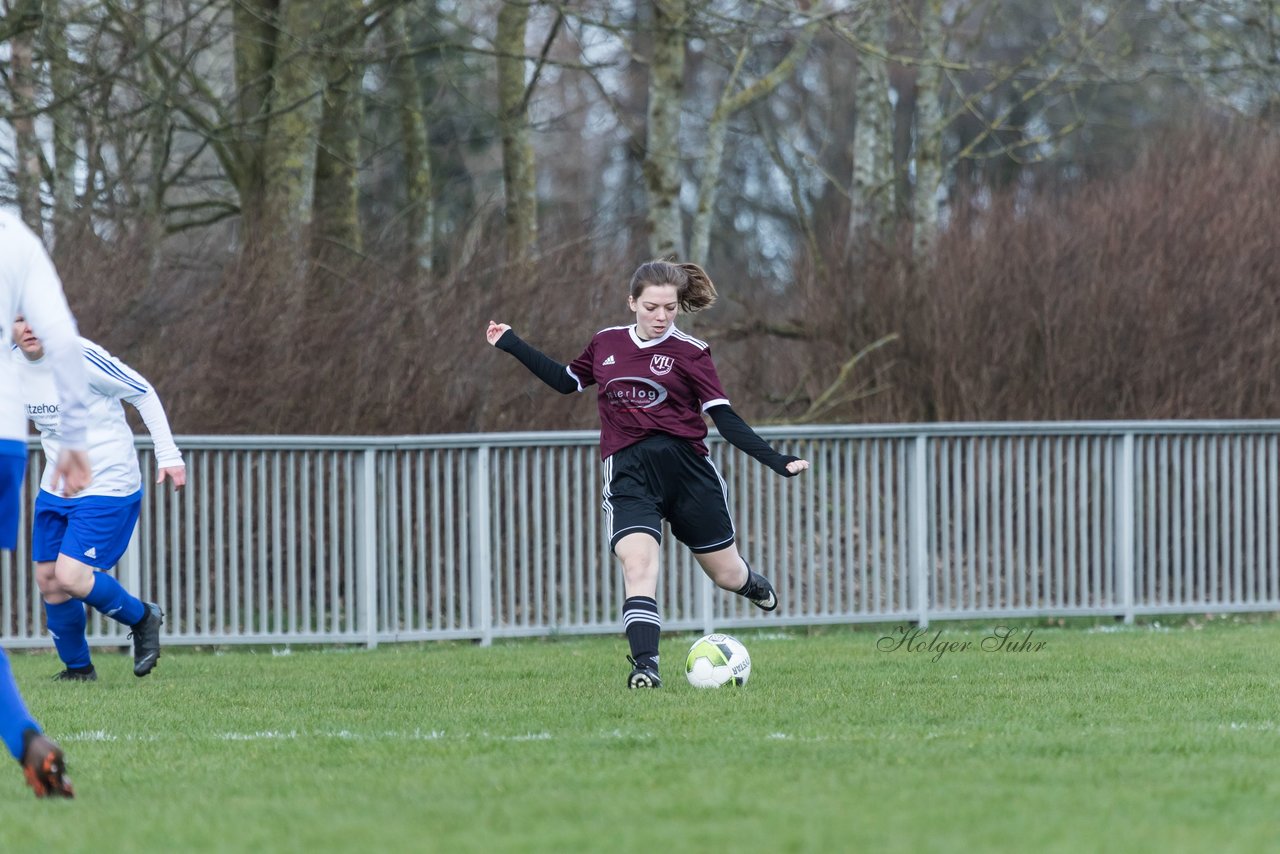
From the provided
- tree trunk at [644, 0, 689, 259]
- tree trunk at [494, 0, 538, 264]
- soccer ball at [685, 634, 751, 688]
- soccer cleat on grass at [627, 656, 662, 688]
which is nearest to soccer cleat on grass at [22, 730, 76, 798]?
soccer cleat on grass at [627, 656, 662, 688]

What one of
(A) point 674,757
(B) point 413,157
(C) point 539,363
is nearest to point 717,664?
(C) point 539,363

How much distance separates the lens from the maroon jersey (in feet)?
26.0

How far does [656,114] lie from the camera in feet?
51.5

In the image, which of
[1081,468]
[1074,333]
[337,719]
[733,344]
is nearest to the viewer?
[337,719]

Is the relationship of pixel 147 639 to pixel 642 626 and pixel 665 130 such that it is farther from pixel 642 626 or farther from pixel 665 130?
pixel 665 130

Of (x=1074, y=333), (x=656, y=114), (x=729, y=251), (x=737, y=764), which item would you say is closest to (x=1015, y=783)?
(x=737, y=764)

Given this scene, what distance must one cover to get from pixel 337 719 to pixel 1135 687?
3689mm

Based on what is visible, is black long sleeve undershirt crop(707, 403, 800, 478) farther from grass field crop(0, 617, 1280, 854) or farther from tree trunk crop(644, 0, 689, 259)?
tree trunk crop(644, 0, 689, 259)

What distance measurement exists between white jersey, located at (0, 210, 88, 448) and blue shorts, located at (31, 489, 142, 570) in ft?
11.3

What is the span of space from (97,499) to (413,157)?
11.2 metres

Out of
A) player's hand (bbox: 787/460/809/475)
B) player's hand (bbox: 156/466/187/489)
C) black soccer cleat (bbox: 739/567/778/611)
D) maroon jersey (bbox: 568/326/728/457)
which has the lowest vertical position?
black soccer cleat (bbox: 739/567/778/611)

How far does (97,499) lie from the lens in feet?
28.4

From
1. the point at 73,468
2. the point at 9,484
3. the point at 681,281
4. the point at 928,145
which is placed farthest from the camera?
the point at 928,145

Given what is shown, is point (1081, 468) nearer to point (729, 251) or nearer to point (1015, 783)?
point (1015, 783)
